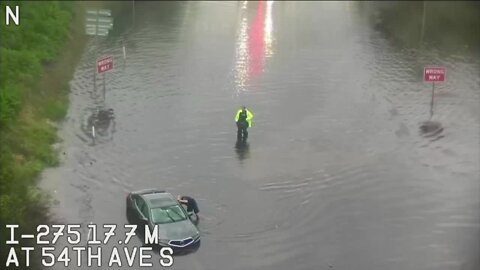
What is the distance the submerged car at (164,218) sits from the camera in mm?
20688

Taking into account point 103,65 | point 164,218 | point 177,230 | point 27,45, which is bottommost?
point 177,230

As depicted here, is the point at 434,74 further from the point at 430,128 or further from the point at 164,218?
the point at 164,218

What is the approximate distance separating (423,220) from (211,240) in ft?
23.9

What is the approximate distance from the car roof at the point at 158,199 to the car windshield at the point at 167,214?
18 cm

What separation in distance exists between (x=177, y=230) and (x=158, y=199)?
148 cm

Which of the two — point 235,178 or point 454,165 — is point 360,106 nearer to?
point 454,165

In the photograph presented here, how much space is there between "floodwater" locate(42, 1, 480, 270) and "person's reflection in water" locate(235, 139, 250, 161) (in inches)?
4.0

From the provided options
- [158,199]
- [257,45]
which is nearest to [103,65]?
[158,199]

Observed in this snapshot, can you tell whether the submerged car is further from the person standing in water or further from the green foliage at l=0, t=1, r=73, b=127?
the green foliage at l=0, t=1, r=73, b=127

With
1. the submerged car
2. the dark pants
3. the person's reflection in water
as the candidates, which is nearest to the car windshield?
the submerged car

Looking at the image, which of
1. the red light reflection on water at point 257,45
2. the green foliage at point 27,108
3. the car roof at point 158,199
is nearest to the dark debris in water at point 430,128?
the red light reflection on water at point 257,45

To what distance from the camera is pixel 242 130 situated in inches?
1145

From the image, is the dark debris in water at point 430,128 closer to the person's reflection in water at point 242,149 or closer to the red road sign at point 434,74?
the red road sign at point 434,74

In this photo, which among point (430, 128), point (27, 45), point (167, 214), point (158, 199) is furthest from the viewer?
point (27, 45)
